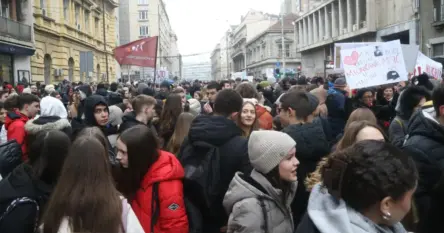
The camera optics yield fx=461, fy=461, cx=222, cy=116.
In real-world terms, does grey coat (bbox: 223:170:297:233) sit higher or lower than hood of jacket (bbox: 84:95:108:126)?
lower

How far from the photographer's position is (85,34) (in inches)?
1384

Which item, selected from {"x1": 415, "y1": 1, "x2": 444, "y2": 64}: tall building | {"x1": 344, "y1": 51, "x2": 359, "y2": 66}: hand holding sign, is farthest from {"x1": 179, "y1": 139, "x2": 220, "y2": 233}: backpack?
{"x1": 415, "y1": 1, "x2": 444, "y2": 64}: tall building

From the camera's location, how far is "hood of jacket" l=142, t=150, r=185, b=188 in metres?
3.25

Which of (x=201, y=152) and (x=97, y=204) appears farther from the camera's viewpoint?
(x=201, y=152)

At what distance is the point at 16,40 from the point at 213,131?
66.3 ft

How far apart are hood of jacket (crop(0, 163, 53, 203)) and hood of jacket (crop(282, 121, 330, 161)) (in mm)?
1970

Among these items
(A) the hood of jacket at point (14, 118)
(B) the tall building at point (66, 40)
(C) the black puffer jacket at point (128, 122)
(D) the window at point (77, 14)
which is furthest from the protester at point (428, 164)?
(D) the window at point (77, 14)

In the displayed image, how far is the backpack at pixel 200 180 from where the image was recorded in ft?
11.4

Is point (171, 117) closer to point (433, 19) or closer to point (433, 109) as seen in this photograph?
point (433, 109)

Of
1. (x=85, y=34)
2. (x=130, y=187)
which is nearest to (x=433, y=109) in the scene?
(x=130, y=187)

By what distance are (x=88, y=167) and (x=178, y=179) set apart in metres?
1.02

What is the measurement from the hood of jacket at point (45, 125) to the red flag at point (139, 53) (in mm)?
9414

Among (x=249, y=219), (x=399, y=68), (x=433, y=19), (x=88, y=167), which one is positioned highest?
(x=433, y=19)

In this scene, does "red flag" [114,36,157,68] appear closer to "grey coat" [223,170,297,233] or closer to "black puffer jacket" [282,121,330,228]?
"black puffer jacket" [282,121,330,228]
